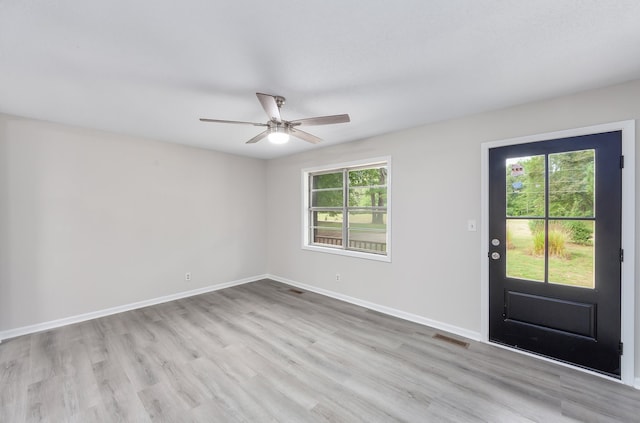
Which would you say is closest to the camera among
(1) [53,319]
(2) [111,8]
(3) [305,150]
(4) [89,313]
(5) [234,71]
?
(2) [111,8]

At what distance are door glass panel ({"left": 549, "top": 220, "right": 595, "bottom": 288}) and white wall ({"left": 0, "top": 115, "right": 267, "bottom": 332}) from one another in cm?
467

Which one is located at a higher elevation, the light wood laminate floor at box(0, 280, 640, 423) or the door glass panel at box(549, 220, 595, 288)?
the door glass panel at box(549, 220, 595, 288)

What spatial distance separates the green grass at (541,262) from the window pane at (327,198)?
8.27 ft

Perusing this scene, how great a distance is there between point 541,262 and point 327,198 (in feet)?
10.3

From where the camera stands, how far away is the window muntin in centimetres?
407

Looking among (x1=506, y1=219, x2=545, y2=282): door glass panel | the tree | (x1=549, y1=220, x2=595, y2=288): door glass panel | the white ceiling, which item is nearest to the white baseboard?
(x1=506, y1=219, x2=545, y2=282): door glass panel

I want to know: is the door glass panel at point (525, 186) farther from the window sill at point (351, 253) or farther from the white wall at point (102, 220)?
the white wall at point (102, 220)

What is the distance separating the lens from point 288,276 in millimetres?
5137

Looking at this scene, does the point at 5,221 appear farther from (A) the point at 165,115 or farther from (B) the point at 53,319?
(A) the point at 165,115

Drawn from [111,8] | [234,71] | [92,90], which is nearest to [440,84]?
[234,71]

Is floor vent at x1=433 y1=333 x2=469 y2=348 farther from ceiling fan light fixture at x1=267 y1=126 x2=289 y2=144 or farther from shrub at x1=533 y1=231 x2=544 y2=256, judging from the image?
ceiling fan light fixture at x1=267 y1=126 x2=289 y2=144

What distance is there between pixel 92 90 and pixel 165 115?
2.23 feet

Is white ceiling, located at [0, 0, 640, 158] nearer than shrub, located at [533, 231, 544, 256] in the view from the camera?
Yes

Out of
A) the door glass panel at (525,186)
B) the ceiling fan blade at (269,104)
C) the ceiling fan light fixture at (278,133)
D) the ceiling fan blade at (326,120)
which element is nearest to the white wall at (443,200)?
the door glass panel at (525,186)
